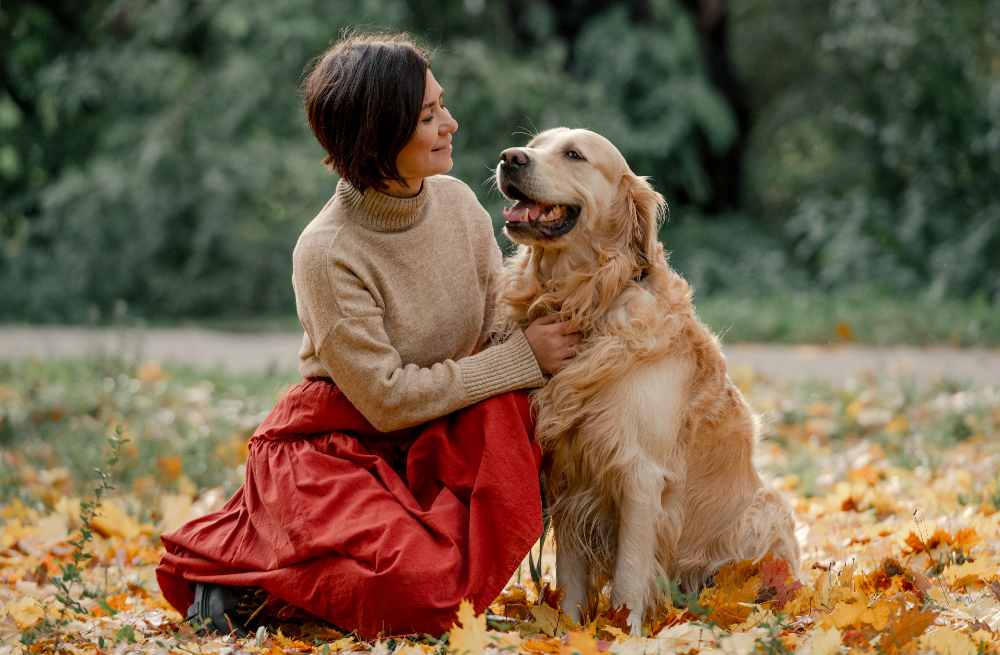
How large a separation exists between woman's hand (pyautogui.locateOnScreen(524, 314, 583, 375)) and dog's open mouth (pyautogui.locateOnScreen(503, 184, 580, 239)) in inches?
10.4

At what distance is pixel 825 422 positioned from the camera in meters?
5.27

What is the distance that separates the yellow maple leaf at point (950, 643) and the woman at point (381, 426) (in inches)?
37.8

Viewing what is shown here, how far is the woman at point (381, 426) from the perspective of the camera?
2385 millimetres

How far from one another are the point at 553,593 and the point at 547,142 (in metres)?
1.32

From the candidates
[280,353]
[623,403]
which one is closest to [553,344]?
[623,403]

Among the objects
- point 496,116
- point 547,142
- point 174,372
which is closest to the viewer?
point 547,142

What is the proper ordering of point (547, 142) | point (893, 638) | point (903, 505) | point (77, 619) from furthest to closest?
1. point (903, 505)
2. point (547, 142)
3. point (77, 619)
4. point (893, 638)

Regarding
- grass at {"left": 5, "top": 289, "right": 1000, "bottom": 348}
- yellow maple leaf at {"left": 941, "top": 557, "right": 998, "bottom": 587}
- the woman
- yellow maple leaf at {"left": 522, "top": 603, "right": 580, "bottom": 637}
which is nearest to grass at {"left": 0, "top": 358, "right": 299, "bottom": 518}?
grass at {"left": 5, "top": 289, "right": 1000, "bottom": 348}

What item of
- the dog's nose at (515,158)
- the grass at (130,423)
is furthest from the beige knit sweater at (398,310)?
the grass at (130,423)

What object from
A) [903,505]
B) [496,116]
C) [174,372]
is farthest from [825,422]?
[496,116]

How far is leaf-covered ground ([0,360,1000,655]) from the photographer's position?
7.13ft

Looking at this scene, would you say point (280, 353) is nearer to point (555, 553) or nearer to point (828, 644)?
point (555, 553)

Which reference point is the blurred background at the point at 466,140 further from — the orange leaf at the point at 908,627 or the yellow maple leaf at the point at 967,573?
the orange leaf at the point at 908,627

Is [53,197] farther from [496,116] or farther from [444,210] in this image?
[444,210]
